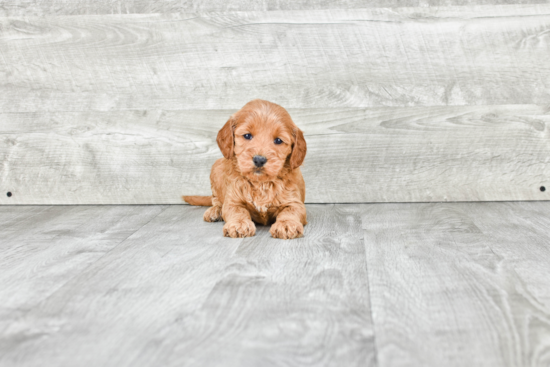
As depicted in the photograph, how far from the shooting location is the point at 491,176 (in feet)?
9.30

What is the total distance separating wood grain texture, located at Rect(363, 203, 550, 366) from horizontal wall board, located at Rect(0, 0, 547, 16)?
120cm

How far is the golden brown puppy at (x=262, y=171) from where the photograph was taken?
201 cm

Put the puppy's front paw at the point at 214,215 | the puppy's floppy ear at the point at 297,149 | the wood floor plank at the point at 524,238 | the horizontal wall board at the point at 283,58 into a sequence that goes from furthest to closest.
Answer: the horizontal wall board at the point at 283,58 → the puppy's front paw at the point at 214,215 → the puppy's floppy ear at the point at 297,149 → the wood floor plank at the point at 524,238

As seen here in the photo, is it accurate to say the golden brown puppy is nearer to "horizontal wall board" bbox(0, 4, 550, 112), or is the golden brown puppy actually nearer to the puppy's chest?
the puppy's chest

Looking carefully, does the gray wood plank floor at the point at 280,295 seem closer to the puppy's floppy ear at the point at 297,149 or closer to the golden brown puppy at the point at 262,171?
the golden brown puppy at the point at 262,171

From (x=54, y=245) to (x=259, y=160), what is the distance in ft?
2.82

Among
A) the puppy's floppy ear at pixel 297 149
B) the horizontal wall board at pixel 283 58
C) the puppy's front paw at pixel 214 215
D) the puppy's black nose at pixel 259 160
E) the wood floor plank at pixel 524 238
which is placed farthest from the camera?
the horizontal wall board at pixel 283 58

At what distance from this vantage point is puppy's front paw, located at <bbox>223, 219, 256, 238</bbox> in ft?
6.72

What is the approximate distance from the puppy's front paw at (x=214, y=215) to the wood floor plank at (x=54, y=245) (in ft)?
1.00

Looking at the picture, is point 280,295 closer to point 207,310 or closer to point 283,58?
point 207,310

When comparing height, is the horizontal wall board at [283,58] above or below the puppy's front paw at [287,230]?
above

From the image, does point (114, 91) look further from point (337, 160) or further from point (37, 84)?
point (337, 160)

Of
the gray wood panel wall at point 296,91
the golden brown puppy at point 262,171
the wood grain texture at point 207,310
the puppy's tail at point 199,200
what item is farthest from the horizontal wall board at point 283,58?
the wood grain texture at point 207,310

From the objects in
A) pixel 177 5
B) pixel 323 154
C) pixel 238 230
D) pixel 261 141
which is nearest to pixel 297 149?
pixel 261 141
